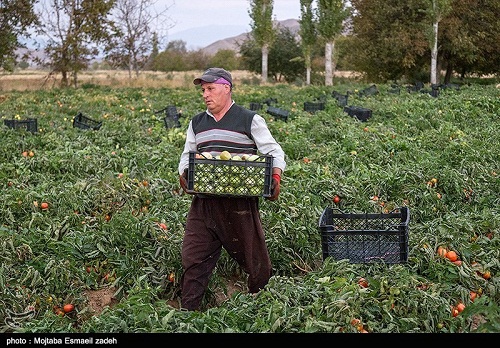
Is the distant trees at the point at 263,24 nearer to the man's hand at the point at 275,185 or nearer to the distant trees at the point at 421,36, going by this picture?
the distant trees at the point at 421,36

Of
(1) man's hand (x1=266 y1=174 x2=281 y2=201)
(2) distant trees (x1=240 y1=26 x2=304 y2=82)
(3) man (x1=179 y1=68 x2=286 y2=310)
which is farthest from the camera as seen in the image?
(2) distant trees (x1=240 y1=26 x2=304 y2=82)

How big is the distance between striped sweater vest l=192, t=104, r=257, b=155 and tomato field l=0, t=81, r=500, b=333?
0.94m

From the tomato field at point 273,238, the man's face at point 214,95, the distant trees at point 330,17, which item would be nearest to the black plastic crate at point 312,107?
the tomato field at point 273,238

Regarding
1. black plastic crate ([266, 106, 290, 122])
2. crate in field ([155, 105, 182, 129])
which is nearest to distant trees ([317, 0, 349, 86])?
black plastic crate ([266, 106, 290, 122])

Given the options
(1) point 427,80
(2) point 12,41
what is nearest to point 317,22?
(1) point 427,80

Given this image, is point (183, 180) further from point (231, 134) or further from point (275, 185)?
point (275, 185)

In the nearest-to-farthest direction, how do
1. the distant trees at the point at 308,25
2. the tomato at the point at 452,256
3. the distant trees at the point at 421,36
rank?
1. the tomato at the point at 452,256
2. the distant trees at the point at 421,36
3. the distant trees at the point at 308,25

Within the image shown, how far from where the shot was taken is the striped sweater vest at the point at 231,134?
13.9 ft

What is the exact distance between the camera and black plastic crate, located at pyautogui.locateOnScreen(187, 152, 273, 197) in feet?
13.2

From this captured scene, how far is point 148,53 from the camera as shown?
38469 mm

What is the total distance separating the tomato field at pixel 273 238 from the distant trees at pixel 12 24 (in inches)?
810

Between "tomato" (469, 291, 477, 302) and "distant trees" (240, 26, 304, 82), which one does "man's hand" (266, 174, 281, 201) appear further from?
"distant trees" (240, 26, 304, 82)

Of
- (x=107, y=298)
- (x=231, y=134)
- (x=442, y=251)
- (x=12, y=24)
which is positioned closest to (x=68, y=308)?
(x=107, y=298)

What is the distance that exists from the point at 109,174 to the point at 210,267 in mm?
3075
